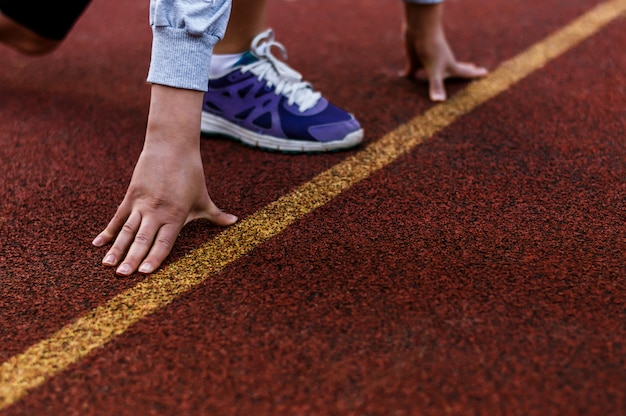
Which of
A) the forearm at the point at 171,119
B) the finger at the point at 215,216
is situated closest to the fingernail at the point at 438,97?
the finger at the point at 215,216

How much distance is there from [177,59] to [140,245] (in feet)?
1.26

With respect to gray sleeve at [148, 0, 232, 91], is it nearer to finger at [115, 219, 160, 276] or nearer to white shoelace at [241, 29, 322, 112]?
finger at [115, 219, 160, 276]

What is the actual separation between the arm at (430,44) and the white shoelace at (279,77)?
19.1 inches

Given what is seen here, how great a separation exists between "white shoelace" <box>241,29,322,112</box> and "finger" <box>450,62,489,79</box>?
0.63m

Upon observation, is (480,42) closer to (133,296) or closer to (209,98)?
(209,98)

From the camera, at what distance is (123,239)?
1481 mm

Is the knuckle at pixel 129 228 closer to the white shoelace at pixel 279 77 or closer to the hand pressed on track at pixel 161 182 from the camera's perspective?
the hand pressed on track at pixel 161 182

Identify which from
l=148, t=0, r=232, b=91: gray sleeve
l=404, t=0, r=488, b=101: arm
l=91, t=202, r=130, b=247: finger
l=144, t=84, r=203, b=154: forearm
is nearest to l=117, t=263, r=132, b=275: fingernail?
l=91, t=202, r=130, b=247: finger

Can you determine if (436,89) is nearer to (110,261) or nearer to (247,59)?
(247,59)

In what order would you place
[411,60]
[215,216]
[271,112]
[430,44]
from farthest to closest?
[411,60], [430,44], [271,112], [215,216]

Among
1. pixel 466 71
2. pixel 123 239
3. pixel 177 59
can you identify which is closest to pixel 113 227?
pixel 123 239

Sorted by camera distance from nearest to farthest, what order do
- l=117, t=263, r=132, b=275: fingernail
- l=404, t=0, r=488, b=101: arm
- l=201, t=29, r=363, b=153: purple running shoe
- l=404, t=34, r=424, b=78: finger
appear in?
l=117, t=263, r=132, b=275: fingernail → l=201, t=29, r=363, b=153: purple running shoe → l=404, t=0, r=488, b=101: arm → l=404, t=34, r=424, b=78: finger

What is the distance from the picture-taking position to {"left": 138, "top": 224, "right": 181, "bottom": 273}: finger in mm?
1451

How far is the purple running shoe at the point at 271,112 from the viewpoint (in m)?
1.98
